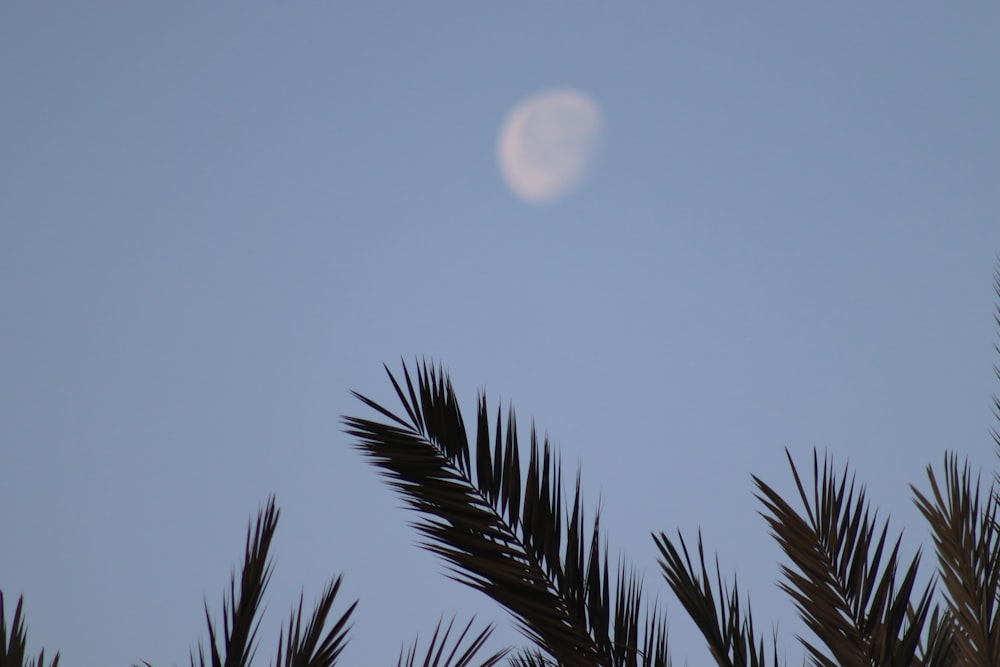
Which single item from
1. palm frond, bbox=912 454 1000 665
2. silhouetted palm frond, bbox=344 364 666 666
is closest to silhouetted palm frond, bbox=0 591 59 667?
silhouetted palm frond, bbox=344 364 666 666

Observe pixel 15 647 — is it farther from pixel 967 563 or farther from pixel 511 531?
pixel 967 563

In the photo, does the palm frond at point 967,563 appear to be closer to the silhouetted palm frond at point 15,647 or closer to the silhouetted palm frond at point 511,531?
the silhouetted palm frond at point 511,531

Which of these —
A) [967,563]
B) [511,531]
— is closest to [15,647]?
[511,531]

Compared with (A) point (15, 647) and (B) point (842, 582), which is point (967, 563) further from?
(A) point (15, 647)

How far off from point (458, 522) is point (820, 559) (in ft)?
3.67

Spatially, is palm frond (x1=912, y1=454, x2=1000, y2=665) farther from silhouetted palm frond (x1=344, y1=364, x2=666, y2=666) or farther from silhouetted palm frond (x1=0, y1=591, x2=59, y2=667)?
silhouetted palm frond (x1=0, y1=591, x2=59, y2=667)

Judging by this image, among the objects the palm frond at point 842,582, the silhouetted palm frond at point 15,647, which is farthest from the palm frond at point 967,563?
the silhouetted palm frond at point 15,647

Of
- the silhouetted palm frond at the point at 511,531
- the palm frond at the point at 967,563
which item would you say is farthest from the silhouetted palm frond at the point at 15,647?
the palm frond at the point at 967,563

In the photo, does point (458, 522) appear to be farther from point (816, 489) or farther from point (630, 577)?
point (816, 489)

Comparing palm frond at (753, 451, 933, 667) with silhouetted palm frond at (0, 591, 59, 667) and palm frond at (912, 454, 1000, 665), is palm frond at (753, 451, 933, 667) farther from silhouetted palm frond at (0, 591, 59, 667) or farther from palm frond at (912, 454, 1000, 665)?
silhouetted palm frond at (0, 591, 59, 667)

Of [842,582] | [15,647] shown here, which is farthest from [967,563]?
[15,647]

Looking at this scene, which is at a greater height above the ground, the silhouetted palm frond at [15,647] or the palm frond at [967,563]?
the palm frond at [967,563]

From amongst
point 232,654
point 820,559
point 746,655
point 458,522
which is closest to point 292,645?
point 232,654

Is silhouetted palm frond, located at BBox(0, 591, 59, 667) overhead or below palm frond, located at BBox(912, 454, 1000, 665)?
below
